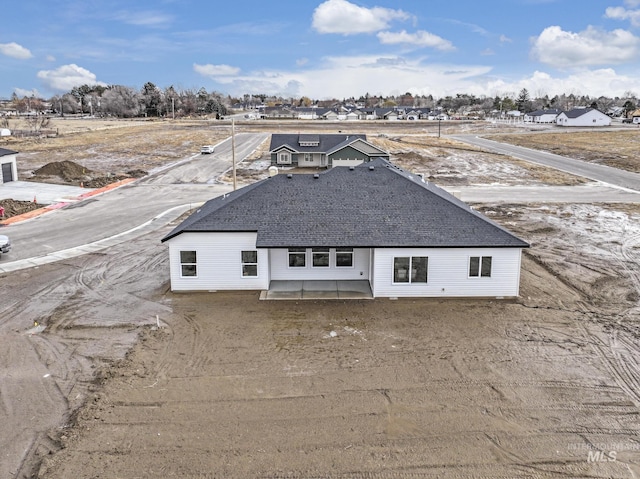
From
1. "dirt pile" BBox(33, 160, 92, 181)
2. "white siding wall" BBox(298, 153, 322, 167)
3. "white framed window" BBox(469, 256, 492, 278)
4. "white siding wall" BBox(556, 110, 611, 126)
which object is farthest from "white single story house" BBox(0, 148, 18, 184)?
"white siding wall" BBox(556, 110, 611, 126)

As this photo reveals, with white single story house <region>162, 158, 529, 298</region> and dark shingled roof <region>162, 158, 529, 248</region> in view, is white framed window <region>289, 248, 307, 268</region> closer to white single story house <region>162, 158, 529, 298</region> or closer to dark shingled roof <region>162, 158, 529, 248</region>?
white single story house <region>162, 158, 529, 298</region>

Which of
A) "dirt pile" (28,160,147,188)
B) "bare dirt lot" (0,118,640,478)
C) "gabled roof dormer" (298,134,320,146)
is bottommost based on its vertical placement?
"bare dirt lot" (0,118,640,478)

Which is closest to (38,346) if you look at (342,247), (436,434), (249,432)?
(249,432)

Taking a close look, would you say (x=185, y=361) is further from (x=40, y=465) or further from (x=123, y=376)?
(x=40, y=465)

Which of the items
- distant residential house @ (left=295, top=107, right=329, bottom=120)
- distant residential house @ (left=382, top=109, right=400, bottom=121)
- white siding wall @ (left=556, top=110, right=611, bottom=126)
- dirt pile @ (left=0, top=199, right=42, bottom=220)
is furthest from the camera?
distant residential house @ (left=295, top=107, right=329, bottom=120)

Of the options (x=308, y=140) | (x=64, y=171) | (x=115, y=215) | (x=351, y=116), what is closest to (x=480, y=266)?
(x=115, y=215)

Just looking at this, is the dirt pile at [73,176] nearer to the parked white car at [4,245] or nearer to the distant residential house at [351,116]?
the parked white car at [4,245]
